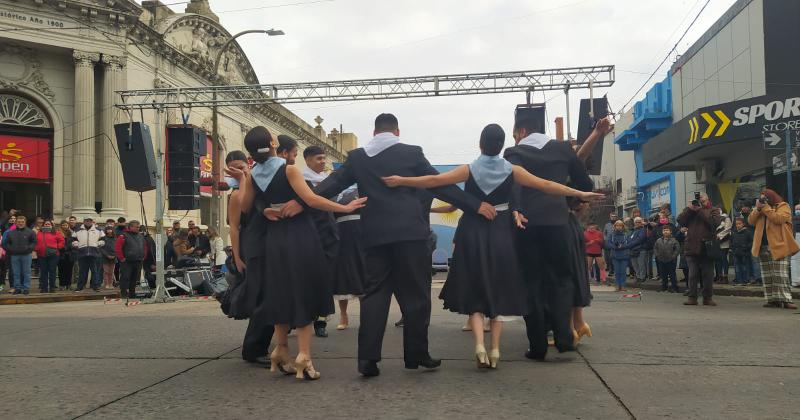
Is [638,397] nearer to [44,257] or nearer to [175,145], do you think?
[175,145]

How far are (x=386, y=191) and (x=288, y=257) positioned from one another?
31.9 inches

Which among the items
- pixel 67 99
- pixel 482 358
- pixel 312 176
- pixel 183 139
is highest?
pixel 67 99

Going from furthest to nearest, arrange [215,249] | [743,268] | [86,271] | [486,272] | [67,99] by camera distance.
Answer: [67,99]
[86,271]
[215,249]
[743,268]
[486,272]

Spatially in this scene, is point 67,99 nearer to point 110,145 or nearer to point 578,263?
point 110,145

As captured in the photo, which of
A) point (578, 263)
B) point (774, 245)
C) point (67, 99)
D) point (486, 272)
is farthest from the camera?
point (67, 99)

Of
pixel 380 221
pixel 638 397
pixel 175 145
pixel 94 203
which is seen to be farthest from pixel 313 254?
pixel 94 203

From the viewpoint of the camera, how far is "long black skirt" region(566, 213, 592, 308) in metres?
5.21

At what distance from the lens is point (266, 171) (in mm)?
4488

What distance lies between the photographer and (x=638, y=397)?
368 cm

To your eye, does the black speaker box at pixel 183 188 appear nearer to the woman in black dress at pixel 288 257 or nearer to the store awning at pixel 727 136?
the woman in black dress at pixel 288 257

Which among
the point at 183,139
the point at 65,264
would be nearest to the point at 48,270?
the point at 65,264

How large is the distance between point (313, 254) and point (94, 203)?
20635 mm

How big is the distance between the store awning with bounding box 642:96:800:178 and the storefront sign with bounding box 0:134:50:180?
2015 cm

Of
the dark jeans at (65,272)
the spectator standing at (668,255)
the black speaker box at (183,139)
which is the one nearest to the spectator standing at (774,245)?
the spectator standing at (668,255)
